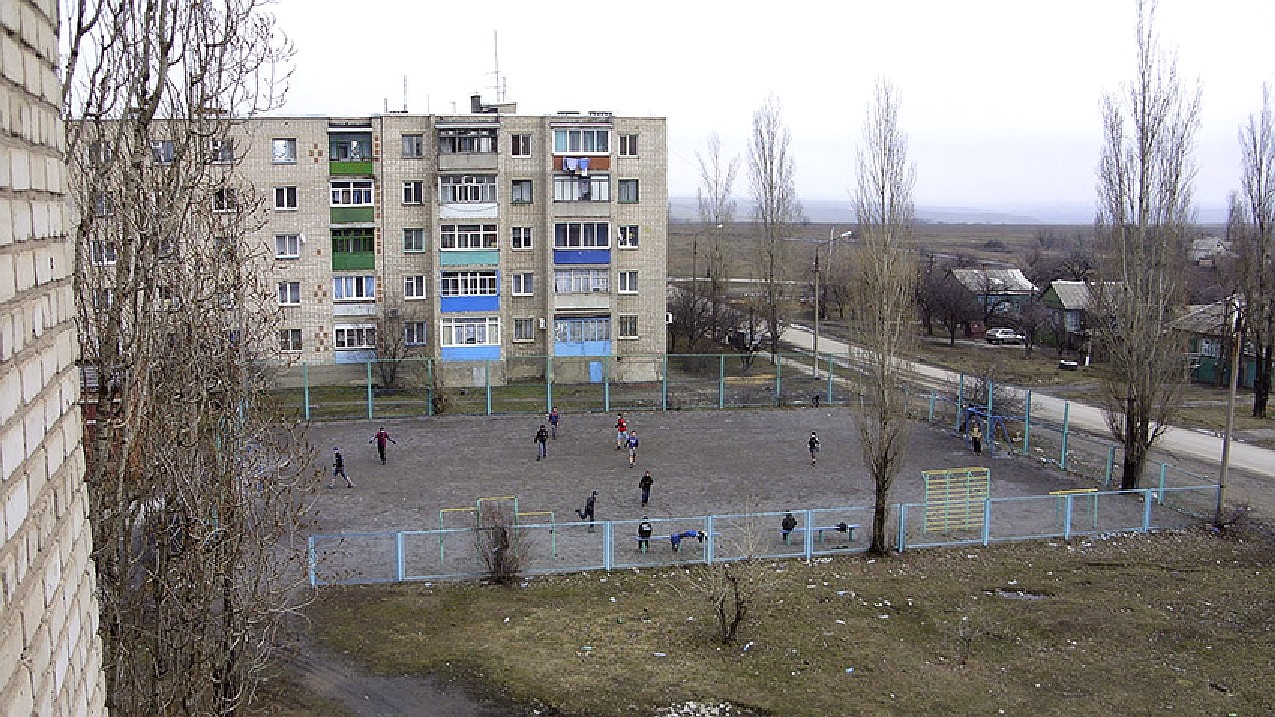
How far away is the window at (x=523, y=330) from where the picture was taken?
38875mm

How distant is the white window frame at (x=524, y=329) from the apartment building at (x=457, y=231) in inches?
2.1

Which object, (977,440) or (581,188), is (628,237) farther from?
(977,440)

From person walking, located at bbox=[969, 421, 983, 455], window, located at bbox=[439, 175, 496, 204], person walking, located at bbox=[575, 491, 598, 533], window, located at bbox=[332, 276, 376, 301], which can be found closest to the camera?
person walking, located at bbox=[575, 491, 598, 533]

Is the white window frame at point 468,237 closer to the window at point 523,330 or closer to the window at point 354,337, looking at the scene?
the window at point 523,330

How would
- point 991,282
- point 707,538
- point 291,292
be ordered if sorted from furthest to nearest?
point 991,282 → point 291,292 → point 707,538

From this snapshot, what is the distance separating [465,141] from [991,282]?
3458cm

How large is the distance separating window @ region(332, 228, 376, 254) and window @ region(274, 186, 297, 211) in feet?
5.95

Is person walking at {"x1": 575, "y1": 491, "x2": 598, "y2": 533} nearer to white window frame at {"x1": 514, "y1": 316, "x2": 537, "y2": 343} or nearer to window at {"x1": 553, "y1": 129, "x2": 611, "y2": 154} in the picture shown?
white window frame at {"x1": 514, "y1": 316, "x2": 537, "y2": 343}

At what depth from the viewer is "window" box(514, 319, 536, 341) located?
128 feet

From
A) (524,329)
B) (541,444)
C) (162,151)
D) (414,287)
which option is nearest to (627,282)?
(524,329)

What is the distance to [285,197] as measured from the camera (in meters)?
37.5

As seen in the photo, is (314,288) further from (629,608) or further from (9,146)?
(9,146)

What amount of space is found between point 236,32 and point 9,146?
881 cm

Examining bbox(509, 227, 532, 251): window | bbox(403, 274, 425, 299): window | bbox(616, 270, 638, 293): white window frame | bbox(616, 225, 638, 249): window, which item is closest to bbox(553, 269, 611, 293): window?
bbox(616, 270, 638, 293): white window frame
